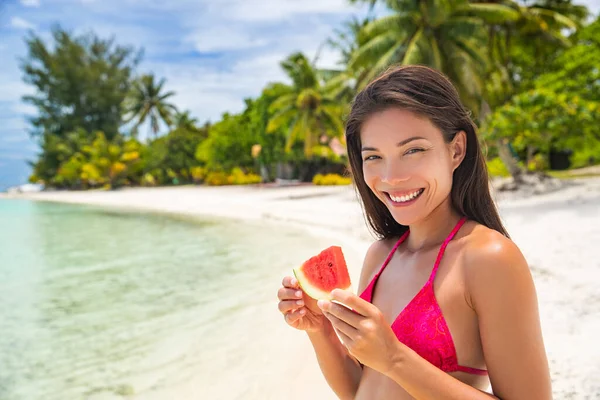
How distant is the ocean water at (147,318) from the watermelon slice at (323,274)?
7.24ft

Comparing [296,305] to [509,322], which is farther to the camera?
[296,305]

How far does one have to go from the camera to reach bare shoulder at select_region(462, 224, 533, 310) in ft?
3.73

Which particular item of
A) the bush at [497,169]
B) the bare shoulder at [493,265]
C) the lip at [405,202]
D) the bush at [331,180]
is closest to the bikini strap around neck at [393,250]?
the lip at [405,202]

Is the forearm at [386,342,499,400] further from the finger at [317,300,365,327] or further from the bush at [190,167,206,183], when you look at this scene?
the bush at [190,167,206,183]

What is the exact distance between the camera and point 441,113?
1312mm

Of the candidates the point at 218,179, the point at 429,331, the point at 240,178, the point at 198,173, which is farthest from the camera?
the point at 198,173

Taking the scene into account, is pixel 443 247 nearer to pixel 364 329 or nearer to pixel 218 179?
pixel 364 329

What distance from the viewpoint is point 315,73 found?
26375 mm

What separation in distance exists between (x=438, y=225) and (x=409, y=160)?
0.76 feet

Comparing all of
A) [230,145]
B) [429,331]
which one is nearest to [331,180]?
[230,145]

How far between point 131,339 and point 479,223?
496 centimetres

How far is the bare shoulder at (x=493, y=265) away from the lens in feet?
3.73

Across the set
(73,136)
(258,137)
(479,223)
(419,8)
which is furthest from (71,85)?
(479,223)

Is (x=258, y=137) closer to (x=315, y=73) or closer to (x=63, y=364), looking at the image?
(x=315, y=73)
